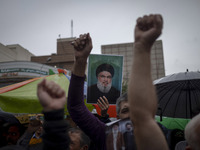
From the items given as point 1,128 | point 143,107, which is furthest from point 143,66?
point 1,128

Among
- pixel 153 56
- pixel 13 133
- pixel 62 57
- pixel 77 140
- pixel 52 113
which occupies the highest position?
pixel 153 56

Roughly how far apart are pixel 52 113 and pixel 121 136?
0.63 meters

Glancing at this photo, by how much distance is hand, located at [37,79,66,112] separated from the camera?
756 mm

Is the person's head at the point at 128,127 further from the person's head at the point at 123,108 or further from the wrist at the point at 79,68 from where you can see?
the wrist at the point at 79,68

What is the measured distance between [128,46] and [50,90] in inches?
1164

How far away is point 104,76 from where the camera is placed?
2.51m

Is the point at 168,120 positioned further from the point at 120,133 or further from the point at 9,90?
the point at 9,90

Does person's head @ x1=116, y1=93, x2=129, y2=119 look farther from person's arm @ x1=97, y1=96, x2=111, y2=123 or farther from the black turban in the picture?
the black turban

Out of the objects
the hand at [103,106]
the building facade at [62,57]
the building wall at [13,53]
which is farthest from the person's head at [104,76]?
the building wall at [13,53]

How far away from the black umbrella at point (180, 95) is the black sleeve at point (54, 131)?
2566mm

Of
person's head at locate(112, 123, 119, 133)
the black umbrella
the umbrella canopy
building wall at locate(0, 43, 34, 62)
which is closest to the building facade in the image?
building wall at locate(0, 43, 34, 62)

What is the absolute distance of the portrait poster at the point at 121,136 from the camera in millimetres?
1166

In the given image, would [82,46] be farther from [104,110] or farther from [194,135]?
[104,110]

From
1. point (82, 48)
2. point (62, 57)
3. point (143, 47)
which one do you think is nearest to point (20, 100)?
point (82, 48)
